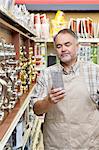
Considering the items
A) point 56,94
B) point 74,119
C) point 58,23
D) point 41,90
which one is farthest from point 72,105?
point 58,23

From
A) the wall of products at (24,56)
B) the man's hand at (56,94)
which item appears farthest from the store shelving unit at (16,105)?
the man's hand at (56,94)

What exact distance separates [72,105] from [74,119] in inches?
4.2

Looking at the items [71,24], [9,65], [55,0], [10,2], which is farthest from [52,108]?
[71,24]

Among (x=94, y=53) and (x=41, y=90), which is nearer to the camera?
(x=41, y=90)

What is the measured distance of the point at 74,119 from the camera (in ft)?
8.83

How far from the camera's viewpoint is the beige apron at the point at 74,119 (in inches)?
106

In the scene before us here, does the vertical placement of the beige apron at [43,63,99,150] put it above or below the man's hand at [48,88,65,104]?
below

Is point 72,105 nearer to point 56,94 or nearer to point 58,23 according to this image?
point 56,94

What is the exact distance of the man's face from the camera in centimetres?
264

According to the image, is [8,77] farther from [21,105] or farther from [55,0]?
[55,0]

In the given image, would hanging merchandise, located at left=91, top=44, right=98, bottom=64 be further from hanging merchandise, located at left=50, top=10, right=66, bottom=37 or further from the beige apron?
the beige apron

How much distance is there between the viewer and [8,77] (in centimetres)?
247

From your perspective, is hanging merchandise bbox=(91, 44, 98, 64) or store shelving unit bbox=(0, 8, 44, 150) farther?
hanging merchandise bbox=(91, 44, 98, 64)

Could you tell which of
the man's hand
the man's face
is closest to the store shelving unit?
the man's hand
